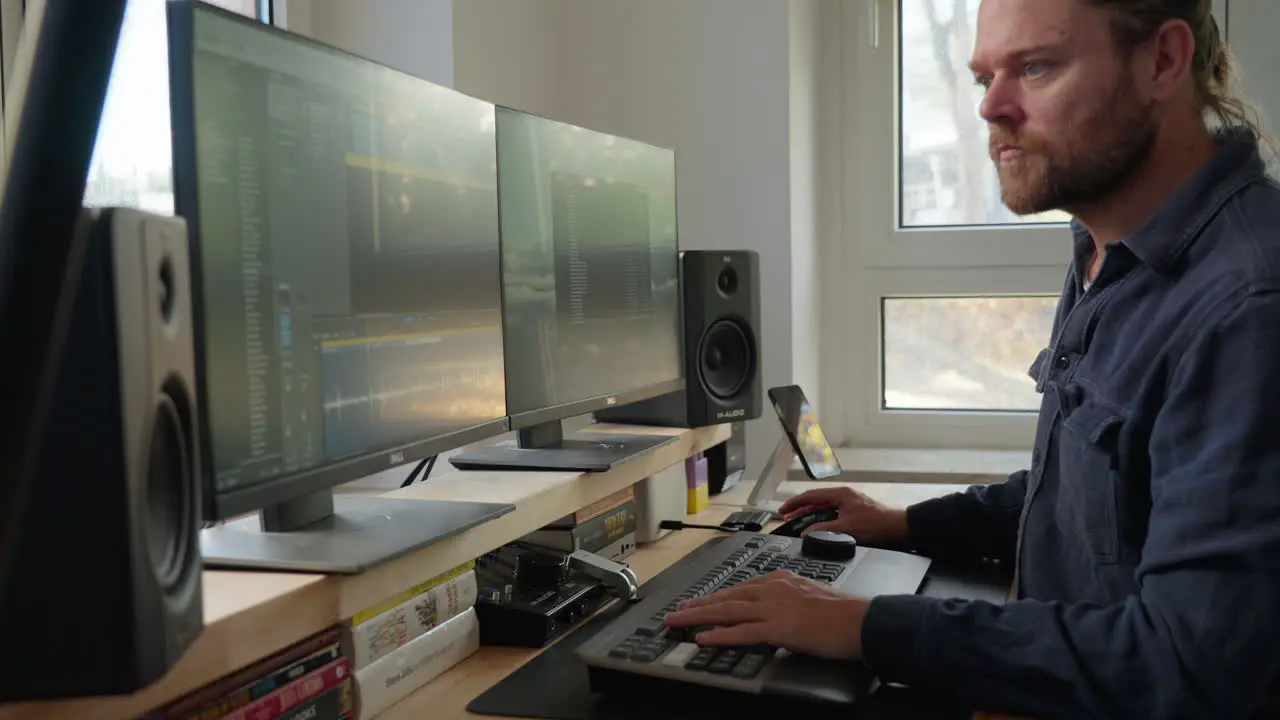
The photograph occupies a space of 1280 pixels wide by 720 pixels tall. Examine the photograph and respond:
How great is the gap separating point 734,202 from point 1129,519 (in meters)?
1.45

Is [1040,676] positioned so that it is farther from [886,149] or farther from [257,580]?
[886,149]

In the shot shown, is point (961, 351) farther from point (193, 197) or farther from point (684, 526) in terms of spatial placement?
point (193, 197)

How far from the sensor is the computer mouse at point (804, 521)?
1.57 meters

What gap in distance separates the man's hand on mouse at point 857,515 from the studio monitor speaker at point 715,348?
12.2 inches

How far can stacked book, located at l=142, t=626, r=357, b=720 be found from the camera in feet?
2.71

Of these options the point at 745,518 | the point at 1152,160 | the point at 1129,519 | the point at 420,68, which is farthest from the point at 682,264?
the point at 1129,519

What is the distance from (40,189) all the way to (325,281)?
537 mm

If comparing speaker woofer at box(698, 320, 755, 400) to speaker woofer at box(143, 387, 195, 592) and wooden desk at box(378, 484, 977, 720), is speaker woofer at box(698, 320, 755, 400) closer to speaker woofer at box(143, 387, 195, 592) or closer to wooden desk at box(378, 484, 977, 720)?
wooden desk at box(378, 484, 977, 720)

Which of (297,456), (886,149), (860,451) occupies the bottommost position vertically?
(860,451)

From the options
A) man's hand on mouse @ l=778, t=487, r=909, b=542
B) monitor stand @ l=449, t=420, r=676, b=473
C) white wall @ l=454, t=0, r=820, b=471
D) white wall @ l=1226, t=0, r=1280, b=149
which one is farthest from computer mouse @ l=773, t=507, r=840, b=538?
white wall @ l=1226, t=0, r=1280, b=149

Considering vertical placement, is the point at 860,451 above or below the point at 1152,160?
below

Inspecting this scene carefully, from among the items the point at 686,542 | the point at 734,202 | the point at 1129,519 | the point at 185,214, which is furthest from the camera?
the point at 734,202

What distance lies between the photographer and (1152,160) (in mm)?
1215

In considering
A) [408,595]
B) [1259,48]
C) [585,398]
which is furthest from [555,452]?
[1259,48]
